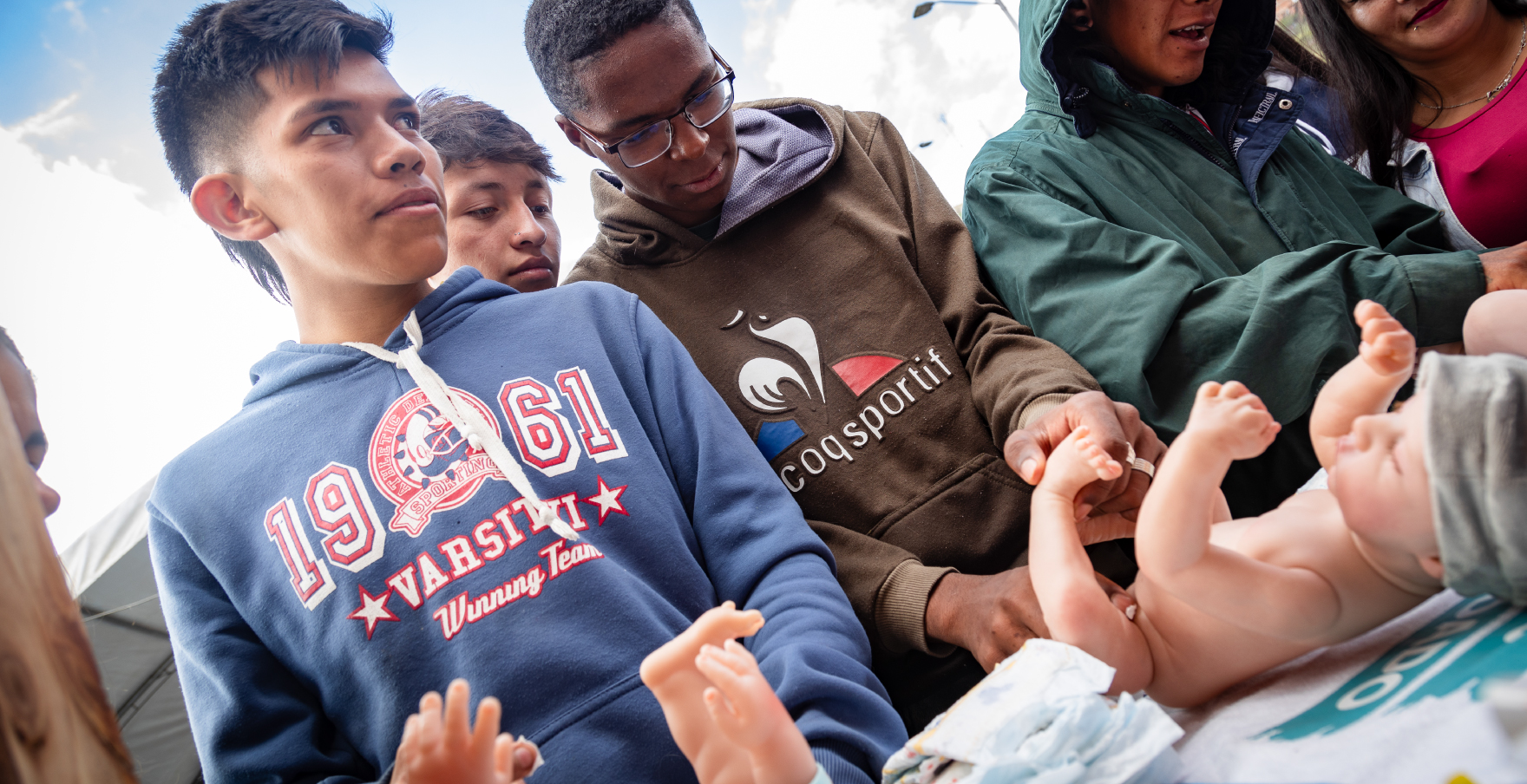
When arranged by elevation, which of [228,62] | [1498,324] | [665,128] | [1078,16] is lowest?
[1498,324]

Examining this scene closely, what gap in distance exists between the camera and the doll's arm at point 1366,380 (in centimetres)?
66

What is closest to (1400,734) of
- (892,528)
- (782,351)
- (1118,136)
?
(892,528)

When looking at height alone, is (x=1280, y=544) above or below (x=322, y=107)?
below

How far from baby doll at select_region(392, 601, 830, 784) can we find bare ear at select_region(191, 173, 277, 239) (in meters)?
0.80

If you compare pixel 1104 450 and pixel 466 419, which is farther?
pixel 466 419

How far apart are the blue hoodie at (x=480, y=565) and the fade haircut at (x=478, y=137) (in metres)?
0.67

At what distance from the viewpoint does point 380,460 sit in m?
1.06

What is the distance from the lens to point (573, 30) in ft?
4.86

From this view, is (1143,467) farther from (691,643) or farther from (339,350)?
(339,350)

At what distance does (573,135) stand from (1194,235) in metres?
1.15

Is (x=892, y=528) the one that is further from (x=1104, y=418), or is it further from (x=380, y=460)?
(x=380, y=460)

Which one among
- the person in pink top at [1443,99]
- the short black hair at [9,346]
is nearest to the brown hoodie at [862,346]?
the short black hair at [9,346]

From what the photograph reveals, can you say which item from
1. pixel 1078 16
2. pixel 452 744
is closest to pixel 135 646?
pixel 452 744

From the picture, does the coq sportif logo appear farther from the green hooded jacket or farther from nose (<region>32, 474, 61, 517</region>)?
nose (<region>32, 474, 61, 517</region>)
